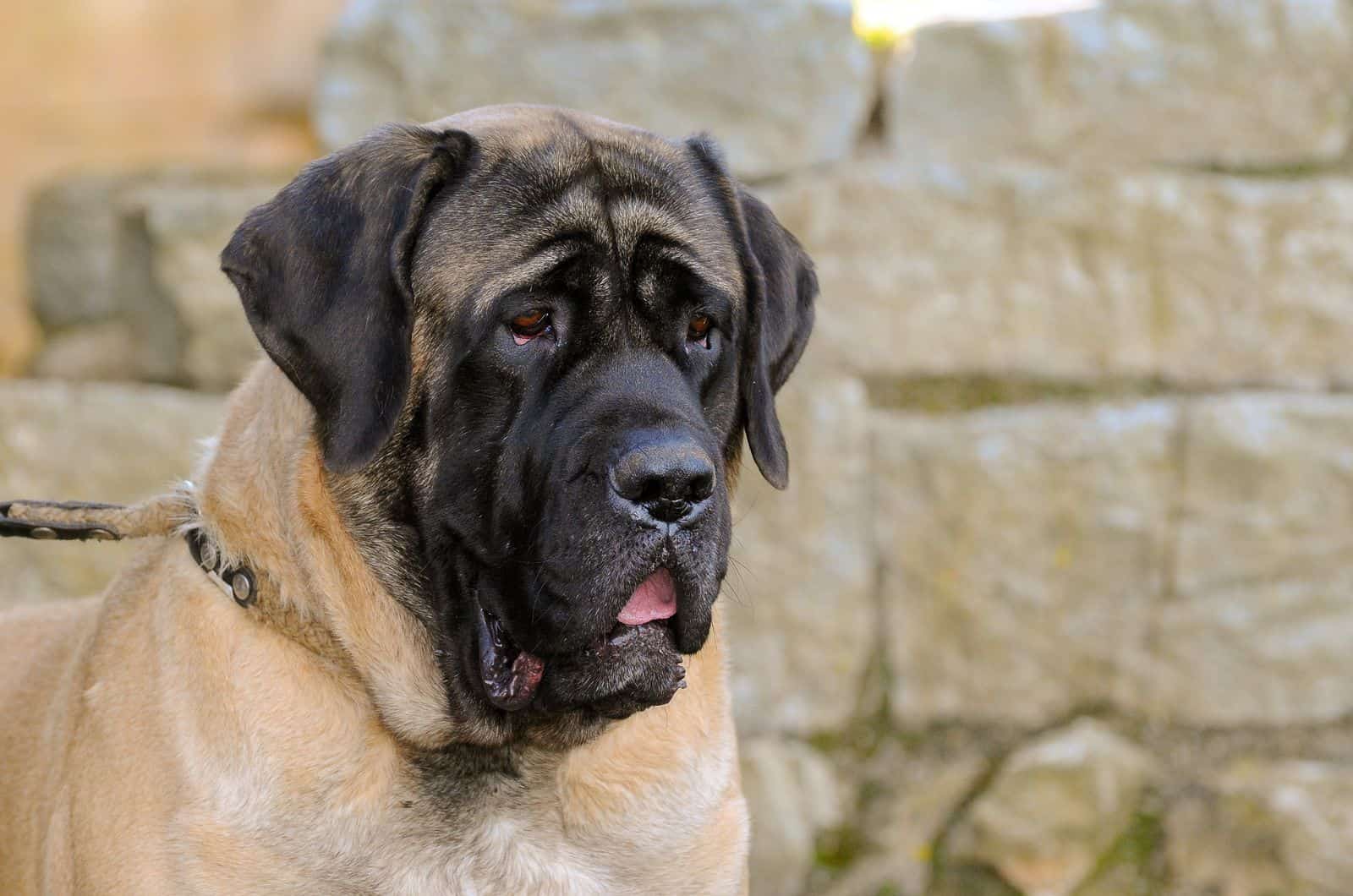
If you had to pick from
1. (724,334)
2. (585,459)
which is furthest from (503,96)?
(585,459)

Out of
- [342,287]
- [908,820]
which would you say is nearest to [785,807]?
[908,820]

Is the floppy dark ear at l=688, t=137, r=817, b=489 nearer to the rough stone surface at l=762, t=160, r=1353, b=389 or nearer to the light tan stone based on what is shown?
the rough stone surface at l=762, t=160, r=1353, b=389

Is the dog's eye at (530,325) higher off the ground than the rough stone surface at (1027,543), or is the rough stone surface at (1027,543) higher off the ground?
the dog's eye at (530,325)

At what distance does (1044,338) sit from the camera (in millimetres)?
4496

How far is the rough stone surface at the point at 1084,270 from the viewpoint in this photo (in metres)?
4.43

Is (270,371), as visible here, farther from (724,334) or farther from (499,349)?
(724,334)

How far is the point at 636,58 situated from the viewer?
444cm

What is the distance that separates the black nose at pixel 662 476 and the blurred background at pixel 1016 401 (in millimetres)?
1737

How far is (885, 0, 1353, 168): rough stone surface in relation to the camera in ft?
14.4

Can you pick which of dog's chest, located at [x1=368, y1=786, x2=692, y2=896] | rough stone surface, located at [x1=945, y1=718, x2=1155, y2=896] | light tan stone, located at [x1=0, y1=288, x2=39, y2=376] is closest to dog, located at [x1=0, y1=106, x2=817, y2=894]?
dog's chest, located at [x1=368, y1=786, x2=692, y2=896]

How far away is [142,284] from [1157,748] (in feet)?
10.6

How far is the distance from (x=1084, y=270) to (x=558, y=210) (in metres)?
2.04

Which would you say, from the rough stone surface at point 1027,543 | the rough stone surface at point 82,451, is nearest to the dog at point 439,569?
the rough stone surface at point 82,451

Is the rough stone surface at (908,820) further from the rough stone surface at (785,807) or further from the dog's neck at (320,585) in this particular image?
the dog's neck at (320,585)
